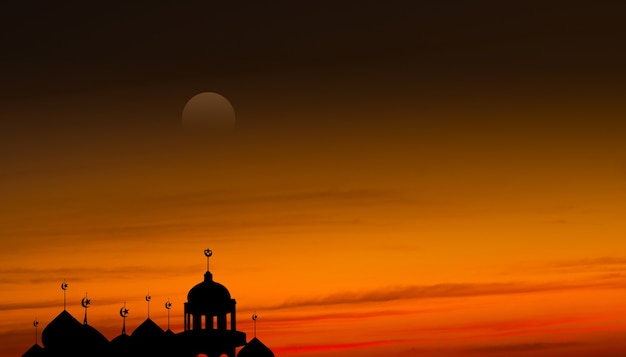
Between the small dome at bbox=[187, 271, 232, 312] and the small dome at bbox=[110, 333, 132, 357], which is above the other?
the small dome at bbox=[187, 271, 232, 312]

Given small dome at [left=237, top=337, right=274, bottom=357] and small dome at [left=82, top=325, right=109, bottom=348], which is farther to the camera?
small dome at [left=237, top=337, right=274, bottom=357]

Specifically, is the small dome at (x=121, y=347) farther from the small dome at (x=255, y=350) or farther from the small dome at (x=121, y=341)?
the small dome at (x=255, y=350)

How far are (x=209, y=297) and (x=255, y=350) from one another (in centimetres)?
973

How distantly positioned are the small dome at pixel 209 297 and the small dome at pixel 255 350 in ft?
27.5

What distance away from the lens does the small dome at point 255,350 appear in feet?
384

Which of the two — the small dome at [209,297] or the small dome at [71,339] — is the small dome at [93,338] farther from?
the small dome at [209,297]

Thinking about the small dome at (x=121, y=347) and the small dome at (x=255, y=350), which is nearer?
the small dome at (x=121, y=347)

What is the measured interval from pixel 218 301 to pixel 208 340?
258cm

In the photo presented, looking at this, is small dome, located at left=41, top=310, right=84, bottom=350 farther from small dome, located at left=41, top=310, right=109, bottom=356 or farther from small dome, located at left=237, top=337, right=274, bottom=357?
small dome, located at left=237, top=337, right=274, bottom=357

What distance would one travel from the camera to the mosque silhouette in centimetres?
10862

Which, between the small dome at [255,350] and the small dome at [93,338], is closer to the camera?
the small dome at [93,338]

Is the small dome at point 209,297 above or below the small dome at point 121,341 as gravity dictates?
above

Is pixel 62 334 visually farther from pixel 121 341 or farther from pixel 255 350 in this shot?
pixel 255 350

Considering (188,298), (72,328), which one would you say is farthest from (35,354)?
(188,298)
